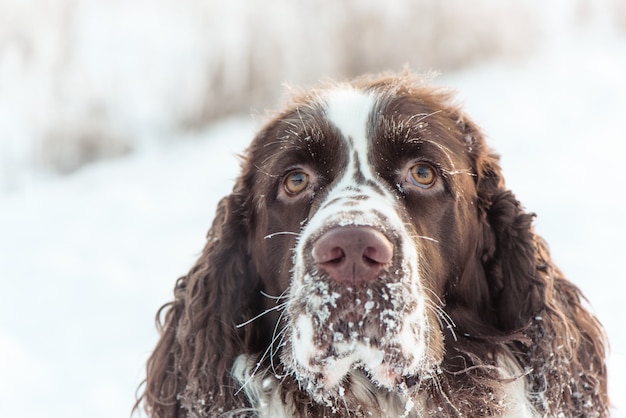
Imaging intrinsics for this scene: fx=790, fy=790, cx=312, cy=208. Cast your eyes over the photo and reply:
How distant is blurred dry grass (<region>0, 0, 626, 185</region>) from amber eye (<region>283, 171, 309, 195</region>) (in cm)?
649

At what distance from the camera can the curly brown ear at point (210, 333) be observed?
3.68 m

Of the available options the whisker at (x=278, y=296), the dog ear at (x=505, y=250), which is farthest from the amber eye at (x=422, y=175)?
the whisker at (x=278, y=296)

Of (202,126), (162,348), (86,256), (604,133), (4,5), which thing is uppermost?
(4,5)

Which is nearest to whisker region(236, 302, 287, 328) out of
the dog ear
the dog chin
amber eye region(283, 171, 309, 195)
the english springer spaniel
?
the english springer spaniel

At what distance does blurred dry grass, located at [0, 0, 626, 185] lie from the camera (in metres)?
10.0

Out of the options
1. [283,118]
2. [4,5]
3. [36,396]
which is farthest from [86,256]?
[283,118]

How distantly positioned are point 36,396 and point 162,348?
2264mm

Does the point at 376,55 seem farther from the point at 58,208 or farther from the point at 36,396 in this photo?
the point at 36,396

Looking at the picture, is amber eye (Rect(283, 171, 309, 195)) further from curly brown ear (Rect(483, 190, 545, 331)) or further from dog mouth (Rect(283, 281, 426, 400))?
curly brown ear (Rect(483, 190, 545, 331))

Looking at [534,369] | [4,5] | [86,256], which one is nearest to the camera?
[534,369]

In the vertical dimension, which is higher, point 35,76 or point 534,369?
point 35,76

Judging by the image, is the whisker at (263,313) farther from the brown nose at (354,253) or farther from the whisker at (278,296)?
the brown nose at (354,253)

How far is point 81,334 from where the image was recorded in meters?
6.75

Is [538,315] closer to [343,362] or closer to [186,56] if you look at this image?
[343,362]
